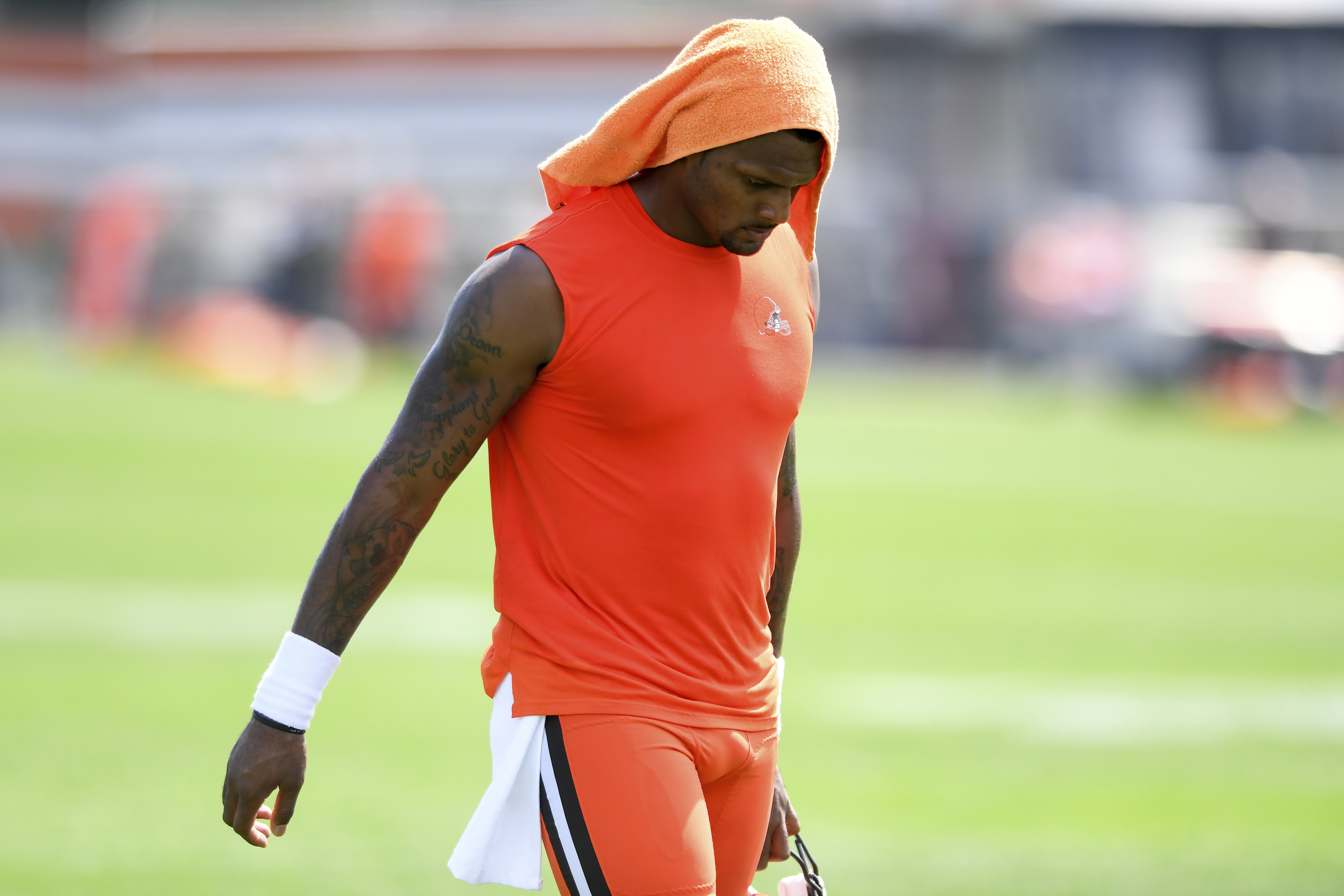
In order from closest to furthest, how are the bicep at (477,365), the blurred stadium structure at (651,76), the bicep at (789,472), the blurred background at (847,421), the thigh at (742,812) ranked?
1. the bicep at (477,365)
2. the thigh at (742,812)
3. the bicep at (789,472)
4. the blurred background at (847,421)
5. the blurred stadium structure at (651,76)

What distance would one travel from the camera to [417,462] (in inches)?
134

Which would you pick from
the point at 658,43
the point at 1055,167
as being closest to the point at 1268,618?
the point at 1055,167

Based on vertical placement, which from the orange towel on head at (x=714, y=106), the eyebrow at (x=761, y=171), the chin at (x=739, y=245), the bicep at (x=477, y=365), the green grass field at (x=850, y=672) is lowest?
the green grass field at (x=850, y=672)

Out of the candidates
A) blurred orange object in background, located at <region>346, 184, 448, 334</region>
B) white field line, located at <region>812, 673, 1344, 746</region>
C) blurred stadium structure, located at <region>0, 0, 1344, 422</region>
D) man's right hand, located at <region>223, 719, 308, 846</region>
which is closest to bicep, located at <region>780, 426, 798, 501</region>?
man's right hand, located at <region>223, 719, 308, 846</region>

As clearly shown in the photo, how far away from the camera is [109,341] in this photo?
2766 cm

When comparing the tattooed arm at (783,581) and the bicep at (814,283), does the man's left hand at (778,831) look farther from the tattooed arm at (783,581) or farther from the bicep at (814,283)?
the bicep at (814,283)

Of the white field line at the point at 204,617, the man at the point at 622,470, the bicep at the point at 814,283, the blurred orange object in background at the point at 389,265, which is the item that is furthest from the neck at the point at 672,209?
the blurred orange object in background at the point at 389,265

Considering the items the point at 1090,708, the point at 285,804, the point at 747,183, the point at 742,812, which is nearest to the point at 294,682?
the point at 285,804

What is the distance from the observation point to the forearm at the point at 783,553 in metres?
3.99

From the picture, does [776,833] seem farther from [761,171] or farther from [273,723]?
[761,171]

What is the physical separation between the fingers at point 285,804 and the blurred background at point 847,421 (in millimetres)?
2819

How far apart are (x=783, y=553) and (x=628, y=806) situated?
897 mm

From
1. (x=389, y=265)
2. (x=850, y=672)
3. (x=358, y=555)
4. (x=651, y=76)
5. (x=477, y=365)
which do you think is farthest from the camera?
(x=651, y=76)

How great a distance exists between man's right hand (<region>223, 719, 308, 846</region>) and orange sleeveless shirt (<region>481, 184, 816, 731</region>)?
0.45m
